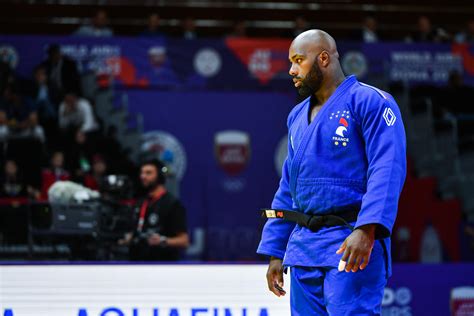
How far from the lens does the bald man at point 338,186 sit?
386 cm

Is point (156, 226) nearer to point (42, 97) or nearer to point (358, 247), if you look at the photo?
point (358, 247)

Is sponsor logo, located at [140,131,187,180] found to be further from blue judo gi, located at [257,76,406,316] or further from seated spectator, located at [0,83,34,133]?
blue judo gi, located at [257,76,406,316]

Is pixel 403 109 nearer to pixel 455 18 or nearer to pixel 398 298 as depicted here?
pixel 455 18

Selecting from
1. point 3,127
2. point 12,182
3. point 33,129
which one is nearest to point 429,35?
point 33,129

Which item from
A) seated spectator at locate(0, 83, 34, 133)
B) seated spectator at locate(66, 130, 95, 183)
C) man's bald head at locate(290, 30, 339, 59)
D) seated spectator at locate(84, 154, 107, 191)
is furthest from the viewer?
seated spectator at locate(0, 83, 34, 133)

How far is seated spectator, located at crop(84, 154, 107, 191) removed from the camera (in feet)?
37.4

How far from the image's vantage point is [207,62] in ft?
47.1

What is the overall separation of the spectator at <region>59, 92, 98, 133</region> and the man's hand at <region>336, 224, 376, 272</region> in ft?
32.6

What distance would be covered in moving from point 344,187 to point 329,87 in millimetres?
538

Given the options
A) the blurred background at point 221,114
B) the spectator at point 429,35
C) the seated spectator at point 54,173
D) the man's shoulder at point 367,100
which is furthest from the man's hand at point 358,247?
the spectator at point 429,35

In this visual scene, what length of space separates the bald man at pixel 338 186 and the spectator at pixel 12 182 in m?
7.35

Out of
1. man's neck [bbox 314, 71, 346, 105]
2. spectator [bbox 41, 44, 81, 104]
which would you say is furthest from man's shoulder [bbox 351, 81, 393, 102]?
spectator [bbox 41, 44, 81, 104]

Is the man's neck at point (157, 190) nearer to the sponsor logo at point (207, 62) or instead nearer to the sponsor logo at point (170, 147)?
the sponsor logo at point (170, 147)

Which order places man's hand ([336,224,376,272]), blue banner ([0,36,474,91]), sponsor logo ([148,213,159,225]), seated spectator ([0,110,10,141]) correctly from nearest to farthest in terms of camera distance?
man's hand ([336,224,376,272]) < sponsor logo ([148,213,159,225]) < seated spectator ([0,110,10,141]) < blue banner ([0,36,474,91])
